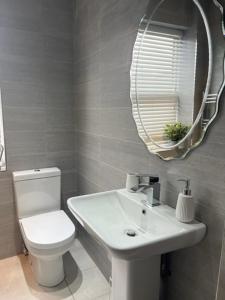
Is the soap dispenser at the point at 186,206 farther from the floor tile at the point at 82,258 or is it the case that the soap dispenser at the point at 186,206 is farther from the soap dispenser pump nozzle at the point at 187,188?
the floor tile at the point at 82,258

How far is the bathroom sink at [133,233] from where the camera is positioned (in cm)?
97

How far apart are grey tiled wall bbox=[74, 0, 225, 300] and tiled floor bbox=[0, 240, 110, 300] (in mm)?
114

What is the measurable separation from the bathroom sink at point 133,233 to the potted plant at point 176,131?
37cm

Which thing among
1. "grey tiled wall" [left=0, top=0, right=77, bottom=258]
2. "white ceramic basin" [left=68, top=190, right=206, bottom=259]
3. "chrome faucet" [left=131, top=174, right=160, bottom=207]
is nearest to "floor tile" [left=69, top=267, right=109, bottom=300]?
"grey tiled wall" [left=0, top=0, right=77, bottom=258]

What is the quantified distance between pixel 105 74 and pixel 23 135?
3.19ft

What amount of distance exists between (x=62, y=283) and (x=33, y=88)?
172cm

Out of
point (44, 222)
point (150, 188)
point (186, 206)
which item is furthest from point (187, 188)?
point (44, 222)

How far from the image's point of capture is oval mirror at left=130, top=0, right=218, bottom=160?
1.05 m

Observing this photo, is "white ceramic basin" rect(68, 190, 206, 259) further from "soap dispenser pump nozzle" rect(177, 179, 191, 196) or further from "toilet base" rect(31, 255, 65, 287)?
"toilet base" rect(31, 255, 65, 287)

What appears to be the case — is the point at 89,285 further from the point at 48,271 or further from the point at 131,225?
the point at 131,225

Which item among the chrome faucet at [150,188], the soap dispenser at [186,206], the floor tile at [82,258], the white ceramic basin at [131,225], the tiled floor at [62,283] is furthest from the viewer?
the floor tile at [82,258]

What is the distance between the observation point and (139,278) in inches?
48.7

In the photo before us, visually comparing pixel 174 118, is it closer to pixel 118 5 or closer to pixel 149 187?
pixel 149 187

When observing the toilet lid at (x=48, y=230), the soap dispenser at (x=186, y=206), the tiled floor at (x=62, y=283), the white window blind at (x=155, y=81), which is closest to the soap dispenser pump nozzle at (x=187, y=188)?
the soap dispenser at (x=186, y=206)
